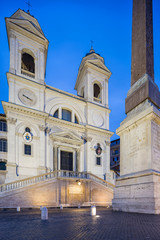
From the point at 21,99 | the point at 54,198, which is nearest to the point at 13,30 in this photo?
the point at 21,99

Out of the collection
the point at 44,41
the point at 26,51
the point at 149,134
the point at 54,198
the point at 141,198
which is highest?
the point at 44,41

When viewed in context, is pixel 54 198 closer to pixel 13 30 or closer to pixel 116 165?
pixel 13 30

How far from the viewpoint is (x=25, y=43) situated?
2431 cm

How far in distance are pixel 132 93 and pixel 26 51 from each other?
64.8 feet

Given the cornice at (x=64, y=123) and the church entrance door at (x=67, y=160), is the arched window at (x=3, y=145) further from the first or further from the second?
the church entrance door at (x=67, y=160)

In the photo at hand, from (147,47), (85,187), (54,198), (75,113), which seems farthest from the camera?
(75,113)

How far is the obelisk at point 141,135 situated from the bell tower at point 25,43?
16.3 metres

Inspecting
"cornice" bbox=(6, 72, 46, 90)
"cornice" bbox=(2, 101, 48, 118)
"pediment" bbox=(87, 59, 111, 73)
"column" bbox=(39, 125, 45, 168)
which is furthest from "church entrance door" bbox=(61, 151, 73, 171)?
"pediment" bbox=(87, 59, 111, 73)

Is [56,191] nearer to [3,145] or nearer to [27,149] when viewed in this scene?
[27,149]

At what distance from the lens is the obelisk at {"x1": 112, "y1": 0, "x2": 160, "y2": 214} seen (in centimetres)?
791

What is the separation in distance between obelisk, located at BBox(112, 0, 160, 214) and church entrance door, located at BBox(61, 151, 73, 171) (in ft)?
48.9

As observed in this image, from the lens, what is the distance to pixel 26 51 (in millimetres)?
25016

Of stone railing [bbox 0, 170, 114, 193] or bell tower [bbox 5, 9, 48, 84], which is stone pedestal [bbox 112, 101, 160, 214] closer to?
stone railing [bbox 0, 170, 114, 193]

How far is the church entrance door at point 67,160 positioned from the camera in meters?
24.2
